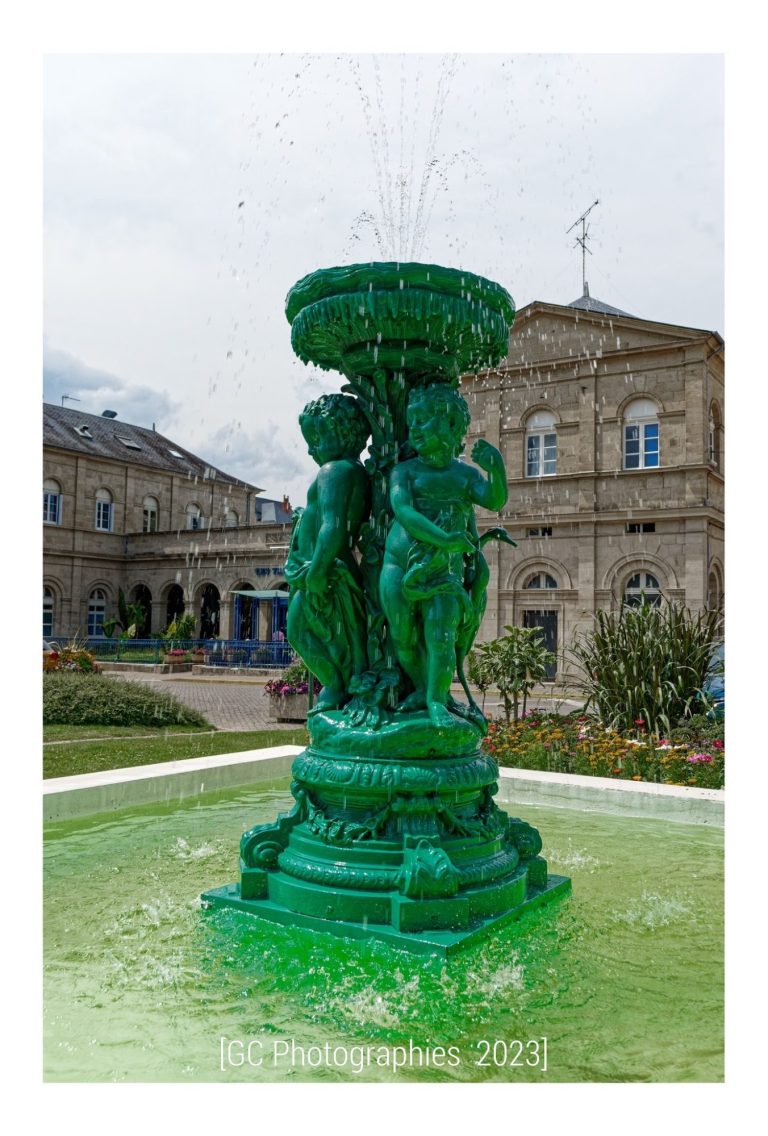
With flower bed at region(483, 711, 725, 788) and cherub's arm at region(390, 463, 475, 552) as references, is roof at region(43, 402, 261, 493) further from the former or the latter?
cherub's arm at region(390, 463, 475, 552)

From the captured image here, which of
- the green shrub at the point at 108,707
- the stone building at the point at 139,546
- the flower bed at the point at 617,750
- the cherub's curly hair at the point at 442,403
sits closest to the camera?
the cherub's curly hair at the point at 442,403

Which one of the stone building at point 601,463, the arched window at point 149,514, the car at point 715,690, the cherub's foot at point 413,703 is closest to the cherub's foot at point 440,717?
the cherub's foot at point 413,703

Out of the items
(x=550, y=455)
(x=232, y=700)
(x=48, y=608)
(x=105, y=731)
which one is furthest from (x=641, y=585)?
(x=48, y=608)

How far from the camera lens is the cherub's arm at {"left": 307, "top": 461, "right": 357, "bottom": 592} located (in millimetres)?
4055

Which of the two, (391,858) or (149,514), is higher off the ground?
(149,514)

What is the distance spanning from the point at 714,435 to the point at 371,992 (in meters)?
25.5

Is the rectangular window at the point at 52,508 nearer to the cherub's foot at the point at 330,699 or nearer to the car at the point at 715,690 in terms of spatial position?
the car at the point at 715,690

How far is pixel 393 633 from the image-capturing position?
399cm

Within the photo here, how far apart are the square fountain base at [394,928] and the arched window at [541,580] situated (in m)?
22.3

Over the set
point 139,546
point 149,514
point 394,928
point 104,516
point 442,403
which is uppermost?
point 149,514

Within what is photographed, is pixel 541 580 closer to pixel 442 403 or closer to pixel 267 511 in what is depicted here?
pixel 442 403

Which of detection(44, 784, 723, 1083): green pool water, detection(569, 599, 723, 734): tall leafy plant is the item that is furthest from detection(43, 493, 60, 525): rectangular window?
detection(44, 784, 723, 1083): green pool water

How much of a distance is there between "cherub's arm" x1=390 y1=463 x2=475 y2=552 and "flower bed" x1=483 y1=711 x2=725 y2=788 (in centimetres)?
437

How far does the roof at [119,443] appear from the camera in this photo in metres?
40.3
